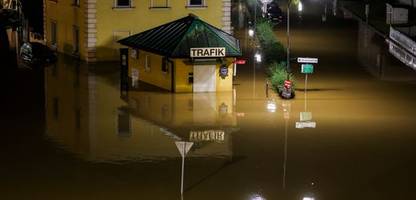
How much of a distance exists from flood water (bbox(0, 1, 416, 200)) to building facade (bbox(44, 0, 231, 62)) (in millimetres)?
1873

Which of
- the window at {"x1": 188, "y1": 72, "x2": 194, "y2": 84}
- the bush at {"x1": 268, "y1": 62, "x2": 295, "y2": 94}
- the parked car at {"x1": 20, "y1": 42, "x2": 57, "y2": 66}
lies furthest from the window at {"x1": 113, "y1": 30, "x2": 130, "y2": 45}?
the window at {"x1": 188, "y1": 72, "x2": 194, "y2": 84}

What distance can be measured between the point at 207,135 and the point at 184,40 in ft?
33.6

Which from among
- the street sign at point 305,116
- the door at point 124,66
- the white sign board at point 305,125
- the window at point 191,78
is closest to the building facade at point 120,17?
the door at point 124,66

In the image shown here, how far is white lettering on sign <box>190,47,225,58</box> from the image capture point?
1621 inches

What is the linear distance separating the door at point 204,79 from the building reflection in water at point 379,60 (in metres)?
10.8

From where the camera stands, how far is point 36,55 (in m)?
50.7

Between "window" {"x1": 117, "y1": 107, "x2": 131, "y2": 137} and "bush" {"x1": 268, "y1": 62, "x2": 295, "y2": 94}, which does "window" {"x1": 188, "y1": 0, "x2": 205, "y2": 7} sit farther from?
"window" {"x1": 117, "y1": 107, "x2": 131, "y2": 137}

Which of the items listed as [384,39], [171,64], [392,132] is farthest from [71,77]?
[384,39]

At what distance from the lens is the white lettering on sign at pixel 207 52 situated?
4116cm

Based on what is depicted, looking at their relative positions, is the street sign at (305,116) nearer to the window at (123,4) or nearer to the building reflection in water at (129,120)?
the building reflection in water at (129,120)

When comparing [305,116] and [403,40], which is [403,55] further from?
[305,116]

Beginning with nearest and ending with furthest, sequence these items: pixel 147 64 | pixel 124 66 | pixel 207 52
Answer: pixel 207 52 → pixel 147 64 → pixel 124 66

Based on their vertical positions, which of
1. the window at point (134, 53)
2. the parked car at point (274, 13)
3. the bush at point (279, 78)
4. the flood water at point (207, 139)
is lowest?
the flood water at point (207, 139)

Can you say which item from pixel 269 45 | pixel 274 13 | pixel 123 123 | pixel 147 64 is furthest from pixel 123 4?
pixel 274 13
